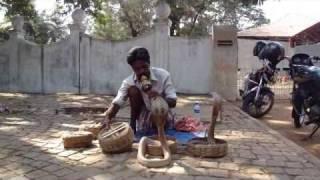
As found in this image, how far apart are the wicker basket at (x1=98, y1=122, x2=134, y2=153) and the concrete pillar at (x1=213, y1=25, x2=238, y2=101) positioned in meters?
7.21

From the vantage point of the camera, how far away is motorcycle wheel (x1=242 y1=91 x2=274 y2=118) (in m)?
9.19

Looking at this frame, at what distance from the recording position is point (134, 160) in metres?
4.84

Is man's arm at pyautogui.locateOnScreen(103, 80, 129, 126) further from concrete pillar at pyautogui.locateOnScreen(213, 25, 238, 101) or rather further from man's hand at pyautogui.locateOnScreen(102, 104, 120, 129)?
concrete pillar at pyautogui.locateOnScreen(213, 25, 238, 101)

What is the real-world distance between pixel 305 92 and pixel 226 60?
4.85 metres

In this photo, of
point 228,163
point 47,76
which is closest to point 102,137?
point 228,163

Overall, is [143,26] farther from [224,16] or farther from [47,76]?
[47,76]

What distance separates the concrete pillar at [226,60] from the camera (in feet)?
39.1

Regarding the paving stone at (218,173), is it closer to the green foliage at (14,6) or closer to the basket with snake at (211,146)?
the basket with snake at (211,146)

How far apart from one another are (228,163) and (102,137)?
1.37 m

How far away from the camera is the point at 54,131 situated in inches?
264

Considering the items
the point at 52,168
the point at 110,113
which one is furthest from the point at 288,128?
the point at 52,168

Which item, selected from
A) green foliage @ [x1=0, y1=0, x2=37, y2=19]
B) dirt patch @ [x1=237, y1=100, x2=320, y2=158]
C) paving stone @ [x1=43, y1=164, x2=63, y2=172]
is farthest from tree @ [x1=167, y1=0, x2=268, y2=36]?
paving stone @ [x1=43, y1=164, x2=63, y2=172]

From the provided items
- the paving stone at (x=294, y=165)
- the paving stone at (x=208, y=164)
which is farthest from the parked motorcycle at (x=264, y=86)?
the paving stone at (x=208, y=164)

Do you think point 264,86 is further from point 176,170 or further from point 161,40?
point 176,170
